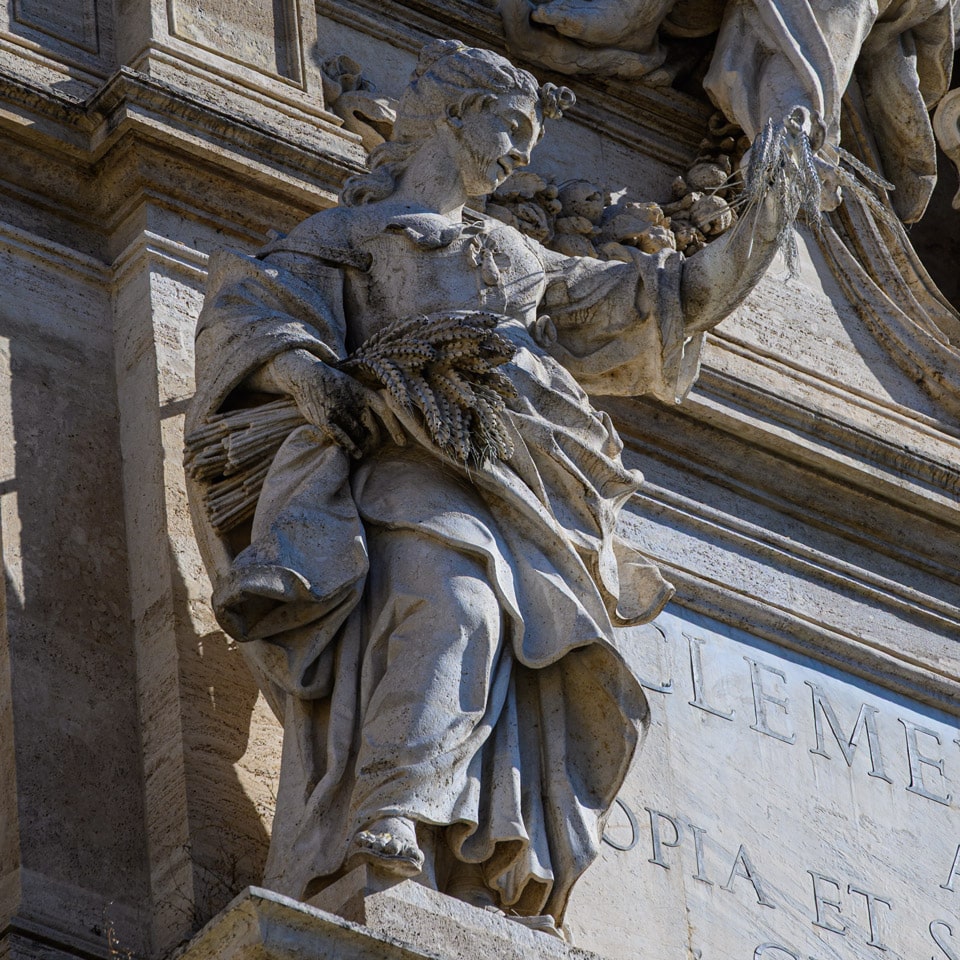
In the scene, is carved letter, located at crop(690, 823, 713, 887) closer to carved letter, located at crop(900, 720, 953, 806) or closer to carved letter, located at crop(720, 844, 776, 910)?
carved letter, located at crop(720, 844, 776, 910)

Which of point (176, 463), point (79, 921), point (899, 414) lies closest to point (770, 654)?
point (899, 414)

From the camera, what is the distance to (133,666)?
747 centimetres

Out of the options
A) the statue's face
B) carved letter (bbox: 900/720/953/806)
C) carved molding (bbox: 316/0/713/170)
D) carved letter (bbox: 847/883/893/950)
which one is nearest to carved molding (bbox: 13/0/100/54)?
carved molding (bbox: 316/0/713/170)

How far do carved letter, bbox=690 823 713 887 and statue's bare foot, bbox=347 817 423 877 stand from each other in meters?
1.59

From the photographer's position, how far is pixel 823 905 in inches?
322

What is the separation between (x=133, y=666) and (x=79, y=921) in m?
0.74

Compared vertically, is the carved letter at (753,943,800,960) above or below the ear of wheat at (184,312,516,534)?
below

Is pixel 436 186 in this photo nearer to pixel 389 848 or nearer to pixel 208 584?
pixel 208 584

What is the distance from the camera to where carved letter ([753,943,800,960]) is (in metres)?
7.96

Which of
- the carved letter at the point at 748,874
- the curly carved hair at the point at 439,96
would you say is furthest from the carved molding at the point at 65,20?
the carved letter at the point at 748,874

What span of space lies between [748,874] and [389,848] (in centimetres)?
184

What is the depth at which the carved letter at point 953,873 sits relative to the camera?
8.49m

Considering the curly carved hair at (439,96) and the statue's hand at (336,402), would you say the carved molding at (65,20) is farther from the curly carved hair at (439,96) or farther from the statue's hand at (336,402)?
the statue's hand at (336,402)

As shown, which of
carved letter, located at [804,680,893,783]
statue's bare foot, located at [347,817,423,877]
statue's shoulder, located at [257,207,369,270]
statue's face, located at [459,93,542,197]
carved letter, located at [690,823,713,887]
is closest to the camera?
statue's bare foot, located at [347,817,423,877]
